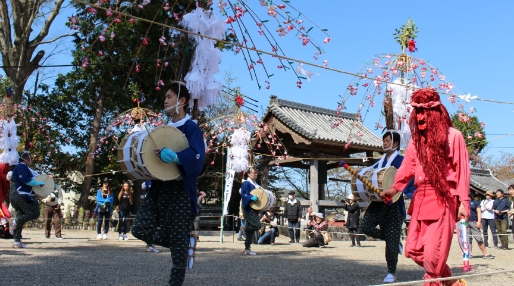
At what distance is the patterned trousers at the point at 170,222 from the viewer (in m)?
4.51

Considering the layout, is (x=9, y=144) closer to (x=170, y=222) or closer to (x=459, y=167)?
(x=170, y=222)

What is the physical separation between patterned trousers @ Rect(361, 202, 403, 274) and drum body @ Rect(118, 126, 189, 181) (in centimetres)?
285

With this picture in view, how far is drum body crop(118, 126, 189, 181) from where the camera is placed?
4492 millimetres

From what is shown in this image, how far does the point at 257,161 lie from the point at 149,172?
51.6 ft

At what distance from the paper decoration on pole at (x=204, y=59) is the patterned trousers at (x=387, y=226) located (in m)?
2.34

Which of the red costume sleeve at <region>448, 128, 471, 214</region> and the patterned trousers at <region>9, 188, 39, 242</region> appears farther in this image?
the patterned trousers at <region>9, 188, 39, 242</region>

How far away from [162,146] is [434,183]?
2.25 meters

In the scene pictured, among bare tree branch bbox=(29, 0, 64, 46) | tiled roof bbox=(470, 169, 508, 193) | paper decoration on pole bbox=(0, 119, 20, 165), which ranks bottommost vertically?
paper decoration on pole bbox=(0, 119, 20, 165)

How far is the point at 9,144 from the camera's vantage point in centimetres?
1275

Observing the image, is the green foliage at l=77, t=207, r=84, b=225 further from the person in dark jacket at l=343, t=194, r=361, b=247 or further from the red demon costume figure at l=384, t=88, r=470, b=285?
the red demon costume figure at l=384, t=88, r=470, b=285

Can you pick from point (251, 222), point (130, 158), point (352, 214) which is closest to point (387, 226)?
point (130, 158)

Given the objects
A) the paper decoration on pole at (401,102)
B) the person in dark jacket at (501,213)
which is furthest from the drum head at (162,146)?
the person in dark jacket at (501,213)

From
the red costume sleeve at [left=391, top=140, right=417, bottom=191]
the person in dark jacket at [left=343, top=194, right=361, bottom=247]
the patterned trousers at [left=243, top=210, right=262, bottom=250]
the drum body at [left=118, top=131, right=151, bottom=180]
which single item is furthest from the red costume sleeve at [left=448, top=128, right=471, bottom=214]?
the person in dark jacket at [left=343, top=194, right=361, bottom=247]

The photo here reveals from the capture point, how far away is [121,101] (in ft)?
64.0
